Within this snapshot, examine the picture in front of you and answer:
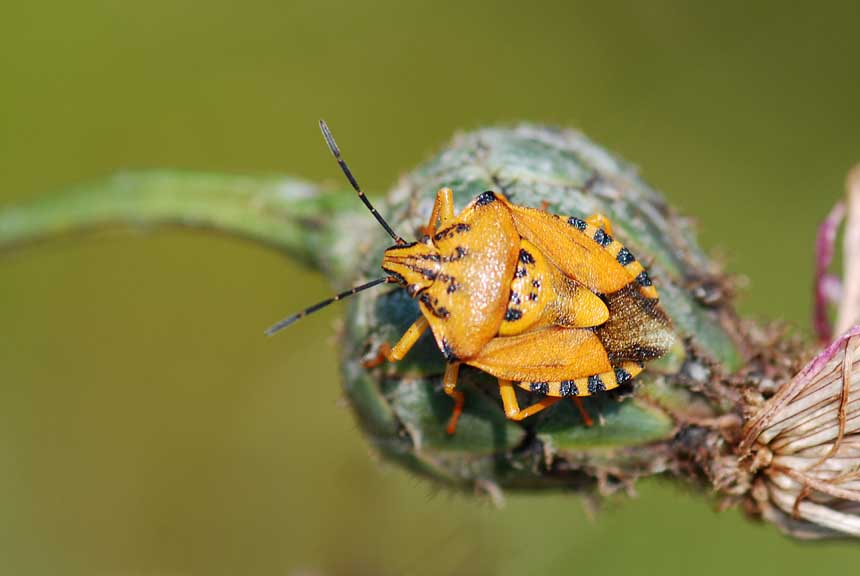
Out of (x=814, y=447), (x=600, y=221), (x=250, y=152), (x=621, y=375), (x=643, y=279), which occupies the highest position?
(x=250, y=152)

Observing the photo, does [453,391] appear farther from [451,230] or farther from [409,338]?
[451,230]

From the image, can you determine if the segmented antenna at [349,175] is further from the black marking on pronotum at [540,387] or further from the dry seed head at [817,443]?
the dry seed head at [817,443]

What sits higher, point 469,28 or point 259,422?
point 469,28

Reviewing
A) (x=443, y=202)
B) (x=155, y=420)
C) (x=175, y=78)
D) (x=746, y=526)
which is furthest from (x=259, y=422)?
(x=443, y=202)

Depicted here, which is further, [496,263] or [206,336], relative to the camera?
[206,336]

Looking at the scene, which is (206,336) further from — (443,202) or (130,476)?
(443,202)

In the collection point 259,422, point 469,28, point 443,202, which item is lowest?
point 443,202

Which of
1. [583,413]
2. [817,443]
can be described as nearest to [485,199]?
[583,413]

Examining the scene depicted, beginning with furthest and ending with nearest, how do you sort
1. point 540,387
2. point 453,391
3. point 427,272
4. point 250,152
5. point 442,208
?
point 250,152 → point 442,208 → point 453,391 → point 427,272 → point 540,387
